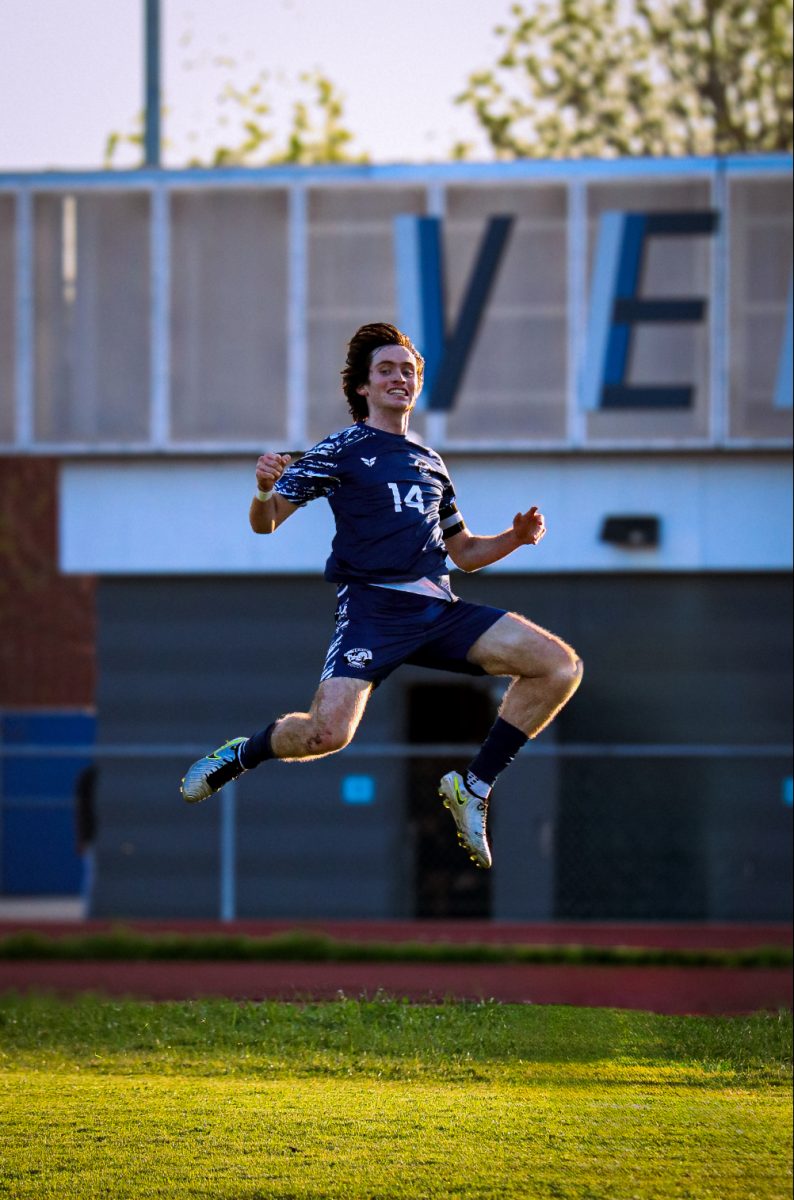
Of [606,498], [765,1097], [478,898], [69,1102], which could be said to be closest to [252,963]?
[478,898]

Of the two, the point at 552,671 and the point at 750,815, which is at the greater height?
the point at 552,671

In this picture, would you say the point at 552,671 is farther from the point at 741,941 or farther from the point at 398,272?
the point at 398,272

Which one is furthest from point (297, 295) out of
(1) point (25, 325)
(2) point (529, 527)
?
(2) point (529, 527)

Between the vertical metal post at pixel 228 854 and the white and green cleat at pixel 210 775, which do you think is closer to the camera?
the white and green cleat at pixel 210 775

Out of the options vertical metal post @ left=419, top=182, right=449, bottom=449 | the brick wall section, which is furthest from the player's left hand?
the brick wall section

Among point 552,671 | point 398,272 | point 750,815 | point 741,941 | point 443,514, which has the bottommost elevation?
point 741,941

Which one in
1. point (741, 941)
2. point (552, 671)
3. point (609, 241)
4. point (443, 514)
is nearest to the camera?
point (552, 671)

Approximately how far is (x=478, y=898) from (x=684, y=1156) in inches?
445

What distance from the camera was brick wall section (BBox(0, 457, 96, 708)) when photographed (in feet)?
114

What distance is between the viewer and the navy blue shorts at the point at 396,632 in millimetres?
8586

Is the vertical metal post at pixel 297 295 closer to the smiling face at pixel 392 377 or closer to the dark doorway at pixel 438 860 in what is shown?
the dark doorway at pixel 438 860

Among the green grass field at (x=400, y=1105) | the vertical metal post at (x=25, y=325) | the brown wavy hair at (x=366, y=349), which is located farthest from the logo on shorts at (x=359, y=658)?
the vertical metal post at (x=25, y=325)

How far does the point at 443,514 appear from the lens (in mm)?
9188

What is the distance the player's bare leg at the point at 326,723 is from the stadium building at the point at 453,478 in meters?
9.71
